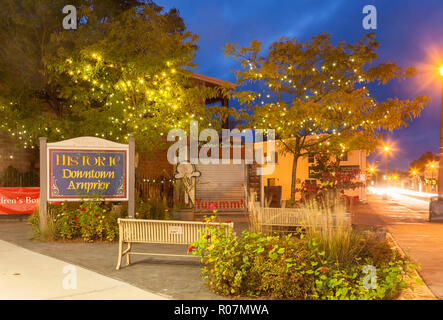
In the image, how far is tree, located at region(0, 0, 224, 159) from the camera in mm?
13273

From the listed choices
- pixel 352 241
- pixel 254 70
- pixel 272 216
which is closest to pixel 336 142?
pixel 254 70

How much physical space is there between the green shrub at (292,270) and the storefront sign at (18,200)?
11.4 metres

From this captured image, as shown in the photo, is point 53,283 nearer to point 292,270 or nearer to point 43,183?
point 292,270

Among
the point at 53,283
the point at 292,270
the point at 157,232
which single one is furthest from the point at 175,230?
the point at 292,270

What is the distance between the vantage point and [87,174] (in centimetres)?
1130

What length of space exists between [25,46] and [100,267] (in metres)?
12.1

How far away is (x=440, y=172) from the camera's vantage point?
17.5 meters

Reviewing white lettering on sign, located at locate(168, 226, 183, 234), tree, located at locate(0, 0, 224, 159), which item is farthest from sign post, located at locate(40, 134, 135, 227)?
white lettering on sign, located at locate(168, 226, 183, 234)

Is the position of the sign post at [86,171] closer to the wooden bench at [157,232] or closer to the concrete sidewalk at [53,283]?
the concrete sidewalk at [53,283]

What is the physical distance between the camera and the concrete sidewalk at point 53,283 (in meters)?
5.95

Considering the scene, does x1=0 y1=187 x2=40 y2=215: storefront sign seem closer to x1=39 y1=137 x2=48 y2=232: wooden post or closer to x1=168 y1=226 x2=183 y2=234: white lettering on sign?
x1=39 y1=137 x2=48 y2=232: wooden post

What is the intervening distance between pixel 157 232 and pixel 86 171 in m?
4.28

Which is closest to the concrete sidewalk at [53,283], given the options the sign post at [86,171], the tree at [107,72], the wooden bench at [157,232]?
the wooden bench at [157,232]
